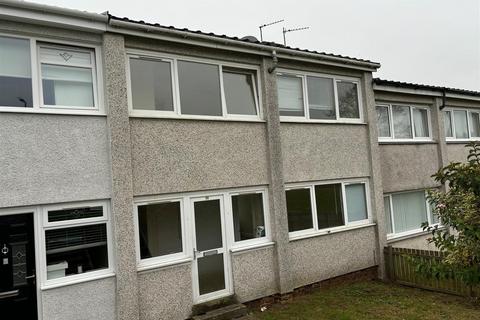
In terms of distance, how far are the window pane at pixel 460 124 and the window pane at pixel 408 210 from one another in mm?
3403

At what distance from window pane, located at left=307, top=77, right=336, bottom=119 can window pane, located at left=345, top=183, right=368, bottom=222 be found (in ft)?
6.70

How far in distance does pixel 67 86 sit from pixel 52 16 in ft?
3.72

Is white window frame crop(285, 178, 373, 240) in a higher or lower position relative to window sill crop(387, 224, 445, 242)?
higher

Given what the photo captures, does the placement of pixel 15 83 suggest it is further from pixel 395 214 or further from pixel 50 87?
pixel 395 214

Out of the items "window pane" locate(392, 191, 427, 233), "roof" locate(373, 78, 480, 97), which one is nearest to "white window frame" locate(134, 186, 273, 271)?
"roof" locate(373, 78, 480, 97)

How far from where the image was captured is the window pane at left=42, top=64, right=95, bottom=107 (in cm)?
662

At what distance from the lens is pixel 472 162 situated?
529 centimetres

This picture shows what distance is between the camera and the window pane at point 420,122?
13047 millimetres

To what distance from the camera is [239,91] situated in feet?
29.7

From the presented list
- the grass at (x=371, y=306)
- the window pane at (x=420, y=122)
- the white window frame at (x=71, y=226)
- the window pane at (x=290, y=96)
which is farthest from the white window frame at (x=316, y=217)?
the white window frame at (x=71, y=226)

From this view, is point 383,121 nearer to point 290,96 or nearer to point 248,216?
point 290,96

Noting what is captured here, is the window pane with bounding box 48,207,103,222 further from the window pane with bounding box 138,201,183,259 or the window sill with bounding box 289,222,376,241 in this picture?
the window sill with bounding box 289,222,376,241

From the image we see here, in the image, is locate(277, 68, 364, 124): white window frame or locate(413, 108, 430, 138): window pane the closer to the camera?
locate(277, 68, 364, 124): white window frame

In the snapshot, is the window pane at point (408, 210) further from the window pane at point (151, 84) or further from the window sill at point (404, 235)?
the window pane at point (151, 84)
